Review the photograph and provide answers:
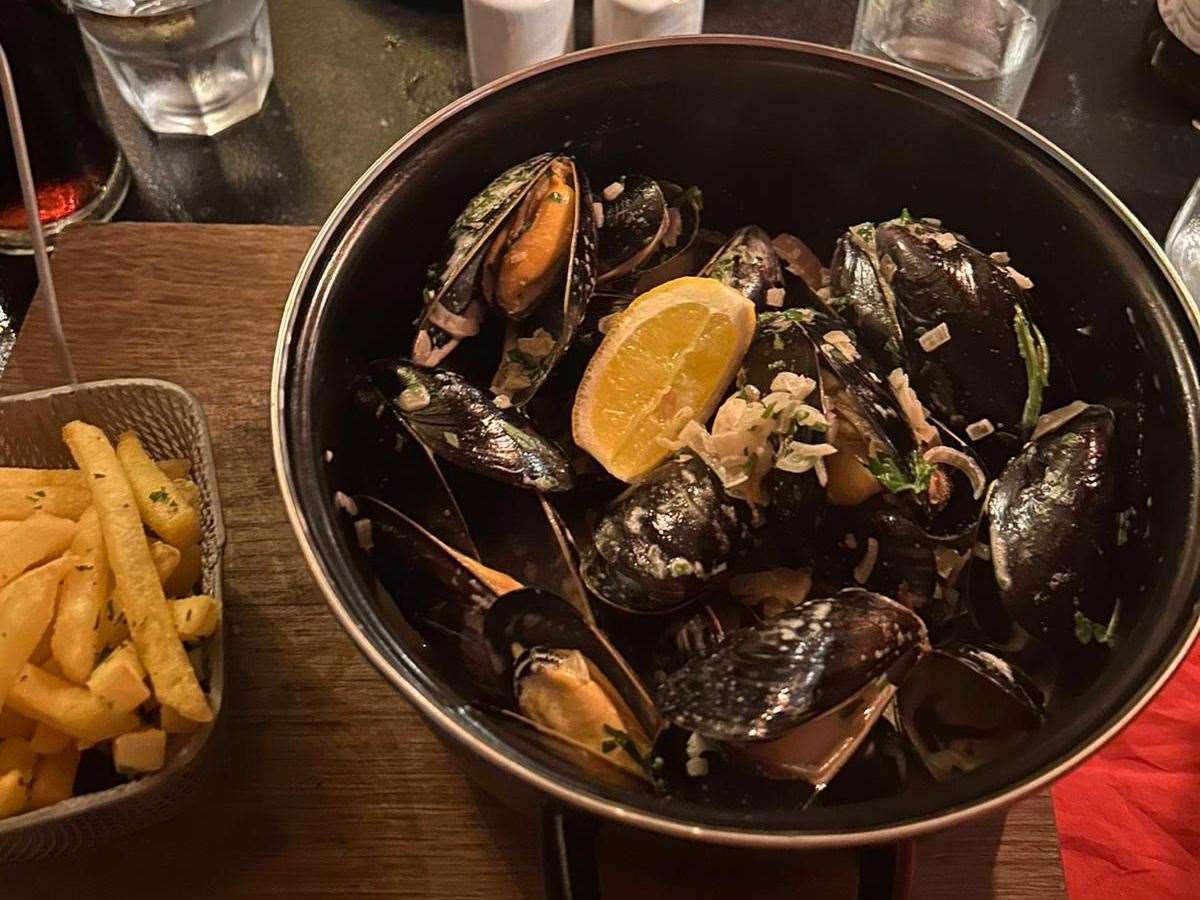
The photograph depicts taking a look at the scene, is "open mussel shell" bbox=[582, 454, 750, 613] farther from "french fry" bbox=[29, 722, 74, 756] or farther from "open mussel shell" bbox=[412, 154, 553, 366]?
"french fry" bbox=[29, 722, 74, 756]

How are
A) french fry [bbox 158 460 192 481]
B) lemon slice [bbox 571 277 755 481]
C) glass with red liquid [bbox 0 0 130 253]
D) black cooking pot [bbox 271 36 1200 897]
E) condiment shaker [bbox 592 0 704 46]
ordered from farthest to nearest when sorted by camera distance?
condiment shaker [bbox 592 0 704 46] → glass with red liquid [bbox 0 0 130 253] → french fry [bbox 158 460 192 481] → lemon slice [bbox 571 277 755 481] → black cooking pot [bbox 271 36 1200 897]

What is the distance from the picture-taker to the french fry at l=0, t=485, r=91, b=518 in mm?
827

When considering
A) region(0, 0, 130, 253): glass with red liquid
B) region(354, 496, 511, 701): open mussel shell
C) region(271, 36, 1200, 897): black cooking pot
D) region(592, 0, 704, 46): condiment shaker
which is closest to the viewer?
region(271, 36, 1200, 897): black cooking pot

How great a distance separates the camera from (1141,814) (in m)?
0.98

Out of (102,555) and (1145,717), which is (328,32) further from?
(1145,717)

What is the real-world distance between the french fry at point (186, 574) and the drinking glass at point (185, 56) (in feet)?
2.40

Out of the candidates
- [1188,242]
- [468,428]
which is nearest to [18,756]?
[468,428]

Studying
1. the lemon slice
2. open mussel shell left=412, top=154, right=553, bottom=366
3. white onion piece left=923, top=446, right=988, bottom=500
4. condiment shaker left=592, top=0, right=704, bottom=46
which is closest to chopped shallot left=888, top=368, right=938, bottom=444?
white onion piece left=923, top=446, right=988, bottom=500

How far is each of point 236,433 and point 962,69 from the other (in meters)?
1.04

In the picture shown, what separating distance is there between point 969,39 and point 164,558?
1.22 m

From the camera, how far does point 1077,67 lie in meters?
1.47

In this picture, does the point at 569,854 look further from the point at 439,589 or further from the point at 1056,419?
the point at 1056,419

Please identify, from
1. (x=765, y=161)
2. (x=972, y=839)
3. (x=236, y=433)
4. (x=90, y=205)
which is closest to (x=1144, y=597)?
(x=972, y=839)

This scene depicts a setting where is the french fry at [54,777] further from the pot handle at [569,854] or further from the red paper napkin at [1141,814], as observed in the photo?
the red paper napkin at [1141,814]
